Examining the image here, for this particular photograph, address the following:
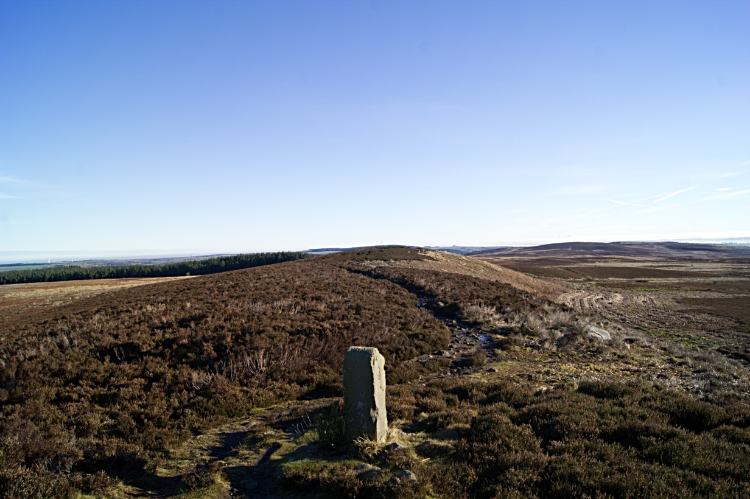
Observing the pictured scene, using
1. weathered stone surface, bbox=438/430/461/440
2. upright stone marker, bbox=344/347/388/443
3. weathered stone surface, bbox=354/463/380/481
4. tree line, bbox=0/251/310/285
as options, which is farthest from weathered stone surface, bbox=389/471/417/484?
tree line, bbox=0/251/310/285

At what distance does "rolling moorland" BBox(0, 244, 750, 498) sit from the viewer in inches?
210

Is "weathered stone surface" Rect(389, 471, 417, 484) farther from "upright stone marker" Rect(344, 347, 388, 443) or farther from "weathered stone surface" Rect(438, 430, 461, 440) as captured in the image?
"weathered stone surface" Rect(438, 430, 461, 440)

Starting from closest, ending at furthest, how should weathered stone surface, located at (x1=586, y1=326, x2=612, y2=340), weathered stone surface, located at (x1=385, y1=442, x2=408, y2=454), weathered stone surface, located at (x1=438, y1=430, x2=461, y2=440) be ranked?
weathered stone surface, located at (x1=385, y1=442, x2=408, y2=454), weathered stone surface, located at (x1=438, y1=430, x2=461, y2=440), weathered stone surface, located at (x1=586, y1=326, x2=612, y2=340)

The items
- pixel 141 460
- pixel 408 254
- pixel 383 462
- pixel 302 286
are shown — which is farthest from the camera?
pixel 408 254

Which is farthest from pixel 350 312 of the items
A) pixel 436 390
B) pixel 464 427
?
pixel 464 427

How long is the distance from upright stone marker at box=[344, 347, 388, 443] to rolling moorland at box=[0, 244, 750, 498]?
28 centimetres

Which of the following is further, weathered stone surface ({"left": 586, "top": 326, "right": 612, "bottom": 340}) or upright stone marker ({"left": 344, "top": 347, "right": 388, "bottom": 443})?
weathered stone surface ({"left": 586, "top": 326, "right": 612, "bottom": 340})

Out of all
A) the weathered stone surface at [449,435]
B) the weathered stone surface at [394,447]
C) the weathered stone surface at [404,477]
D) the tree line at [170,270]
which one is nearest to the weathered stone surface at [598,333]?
the weathered stone surface at [449,435]

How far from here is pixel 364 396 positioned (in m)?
6.64

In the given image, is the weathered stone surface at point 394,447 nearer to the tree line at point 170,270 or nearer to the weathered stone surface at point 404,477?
the weathered stone surface at point 404,477

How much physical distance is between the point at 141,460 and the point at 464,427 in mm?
6078

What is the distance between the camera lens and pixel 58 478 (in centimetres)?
540

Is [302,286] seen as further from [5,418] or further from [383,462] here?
[383,462]

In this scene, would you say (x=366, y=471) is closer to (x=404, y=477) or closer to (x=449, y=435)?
(x=404, y=477)
